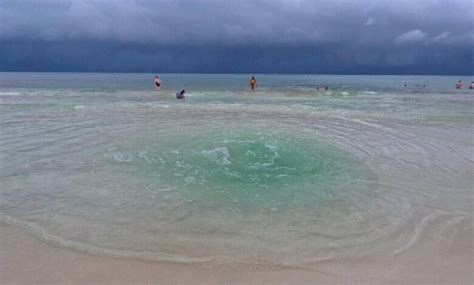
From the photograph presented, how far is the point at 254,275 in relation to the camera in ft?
14.7

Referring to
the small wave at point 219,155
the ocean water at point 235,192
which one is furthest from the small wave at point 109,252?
the small wave at point 219,155

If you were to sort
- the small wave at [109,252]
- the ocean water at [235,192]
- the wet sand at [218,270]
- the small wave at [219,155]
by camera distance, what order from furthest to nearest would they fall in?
1. the small wave at [219,155]
2. the ocean water at [235,192]
3. the small wave at [109,252]
4. the wet sand at [218,270]

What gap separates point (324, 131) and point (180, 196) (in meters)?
8.96

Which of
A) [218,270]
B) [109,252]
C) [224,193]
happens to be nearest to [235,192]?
[224,193]

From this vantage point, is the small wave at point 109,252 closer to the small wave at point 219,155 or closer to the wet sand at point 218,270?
the wet sand at point 218,270

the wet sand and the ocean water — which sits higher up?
the ocean water

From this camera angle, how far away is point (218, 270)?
4586mm

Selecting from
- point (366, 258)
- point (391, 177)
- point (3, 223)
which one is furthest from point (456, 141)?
Answer: point (3, 223)

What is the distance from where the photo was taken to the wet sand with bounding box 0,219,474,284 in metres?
4.38

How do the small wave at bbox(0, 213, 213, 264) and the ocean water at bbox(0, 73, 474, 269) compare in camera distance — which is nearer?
the small wave at bbox(0, 213, 213, 264)

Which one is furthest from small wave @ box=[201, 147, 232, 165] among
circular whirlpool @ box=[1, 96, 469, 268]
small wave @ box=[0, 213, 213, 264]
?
small wave @ box=[0, 213, 213, 264]

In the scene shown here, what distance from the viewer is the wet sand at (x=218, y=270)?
4.38 m

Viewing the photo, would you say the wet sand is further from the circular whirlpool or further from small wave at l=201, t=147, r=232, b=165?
small wave at l=201, t=147, r=232, b=165

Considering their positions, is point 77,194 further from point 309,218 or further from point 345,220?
point 345,220
